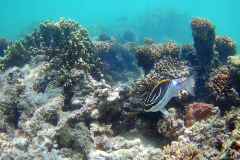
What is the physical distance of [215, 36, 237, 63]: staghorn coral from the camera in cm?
614

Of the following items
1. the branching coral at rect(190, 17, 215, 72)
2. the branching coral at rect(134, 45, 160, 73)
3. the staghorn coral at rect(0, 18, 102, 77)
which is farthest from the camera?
the branching coral at rect(190, 17, 215, 72)

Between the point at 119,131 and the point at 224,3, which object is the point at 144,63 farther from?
the point at 224,3

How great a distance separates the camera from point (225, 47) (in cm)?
621

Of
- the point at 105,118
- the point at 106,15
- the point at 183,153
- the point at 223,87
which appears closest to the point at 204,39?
the point at 223,87

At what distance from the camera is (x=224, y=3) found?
320ft

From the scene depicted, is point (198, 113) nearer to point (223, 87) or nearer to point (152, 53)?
point (223, 87)

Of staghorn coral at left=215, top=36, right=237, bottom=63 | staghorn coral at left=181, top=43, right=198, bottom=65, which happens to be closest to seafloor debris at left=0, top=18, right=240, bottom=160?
staghorn coral at left=181, top=43, right=198, bottom=65

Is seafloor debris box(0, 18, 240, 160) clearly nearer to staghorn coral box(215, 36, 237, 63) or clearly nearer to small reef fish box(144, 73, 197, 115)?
small reef fish box(144, 73, 197, 115)

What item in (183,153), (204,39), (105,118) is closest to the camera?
(183,153)

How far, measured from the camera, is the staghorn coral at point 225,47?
6145mm

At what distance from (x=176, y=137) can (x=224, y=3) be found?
133m

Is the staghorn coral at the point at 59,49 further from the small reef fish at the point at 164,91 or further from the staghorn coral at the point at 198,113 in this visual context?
the staghorn coral at the point at 198,113

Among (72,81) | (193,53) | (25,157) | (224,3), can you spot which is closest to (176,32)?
(193,53)

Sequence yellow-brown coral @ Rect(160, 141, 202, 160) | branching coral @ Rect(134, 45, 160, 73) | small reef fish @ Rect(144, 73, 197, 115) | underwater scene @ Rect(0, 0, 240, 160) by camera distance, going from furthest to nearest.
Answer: branching coral @ Rect(134, 45, 160, 73) < underwater scene @ Rect(0, 0, 240, 160) < yellow-brown coral @ Rect(160, 141, 202, 160) < small reef fish @ Rect(144, 73, 197, 115)
